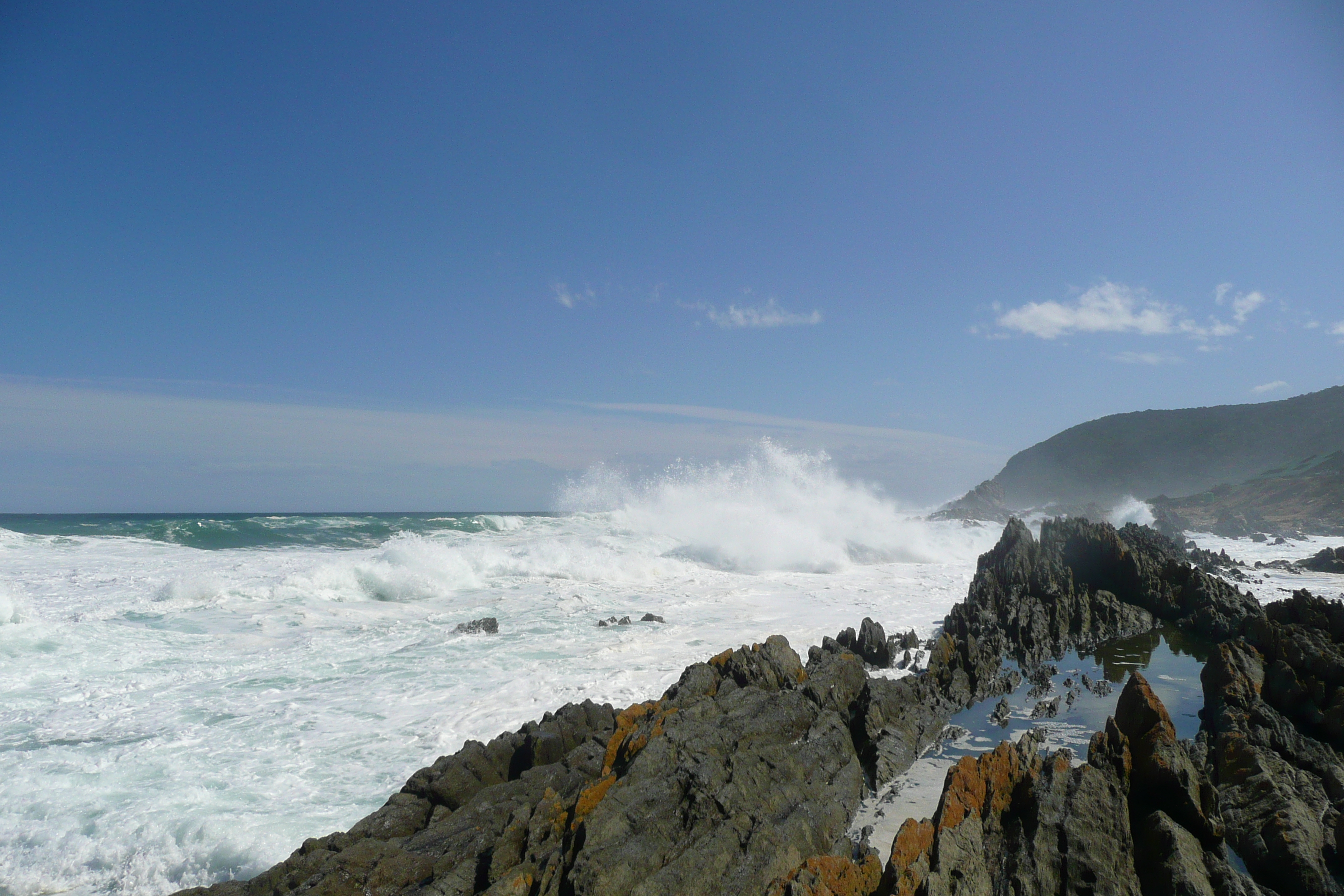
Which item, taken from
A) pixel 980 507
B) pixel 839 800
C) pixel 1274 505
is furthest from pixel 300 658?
pixel 1274 505

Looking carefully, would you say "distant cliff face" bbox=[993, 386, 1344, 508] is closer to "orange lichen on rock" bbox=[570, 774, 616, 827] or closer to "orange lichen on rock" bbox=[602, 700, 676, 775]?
"orange lichen on rock" bbox=[602, 700, 676, 775]

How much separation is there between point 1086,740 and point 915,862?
4686mm

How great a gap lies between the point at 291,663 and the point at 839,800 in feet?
33.5

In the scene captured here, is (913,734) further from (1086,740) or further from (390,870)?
(390,870)

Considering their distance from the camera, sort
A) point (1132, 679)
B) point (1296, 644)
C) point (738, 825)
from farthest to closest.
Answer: point (1296, 644), point (1132, 679), point (738, 825)

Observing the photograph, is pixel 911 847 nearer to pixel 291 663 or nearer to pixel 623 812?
pixel 623 812

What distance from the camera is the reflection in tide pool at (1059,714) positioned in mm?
6008

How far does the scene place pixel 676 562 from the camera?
25.0 meters

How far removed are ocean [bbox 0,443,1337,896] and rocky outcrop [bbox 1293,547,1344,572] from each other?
5.90ft

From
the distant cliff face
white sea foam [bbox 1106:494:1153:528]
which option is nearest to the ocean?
white sea foam [bbox 1106:494:1153:528]

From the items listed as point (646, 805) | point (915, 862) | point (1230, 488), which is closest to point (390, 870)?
point (646, 805)

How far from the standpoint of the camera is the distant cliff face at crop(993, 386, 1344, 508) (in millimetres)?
86750

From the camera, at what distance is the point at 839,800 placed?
228 inches

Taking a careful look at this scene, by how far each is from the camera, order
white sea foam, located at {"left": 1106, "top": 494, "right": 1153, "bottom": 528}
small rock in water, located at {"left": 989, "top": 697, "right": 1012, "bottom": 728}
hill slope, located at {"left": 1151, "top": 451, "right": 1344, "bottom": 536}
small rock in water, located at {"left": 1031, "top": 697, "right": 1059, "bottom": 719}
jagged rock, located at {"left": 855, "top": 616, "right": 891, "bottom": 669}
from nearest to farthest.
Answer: small rock in water, located at {"left": 989, "top": 697, "right": 1012, "bottom": 728} < small rock in water, located at {"left": 1031, "top": 697, "right": 1059, "bottom": 719} < jagged rock, located at {"left": 855, "top": 616, "right": 891, "bottom": 669} < hill slope, located at {"left": 1151, "top": 451, "right": 1344, "bottom": 536} < white sea foam, located at {"left": 1106, "top": 494, "right": 1153, "bottom": 528}
